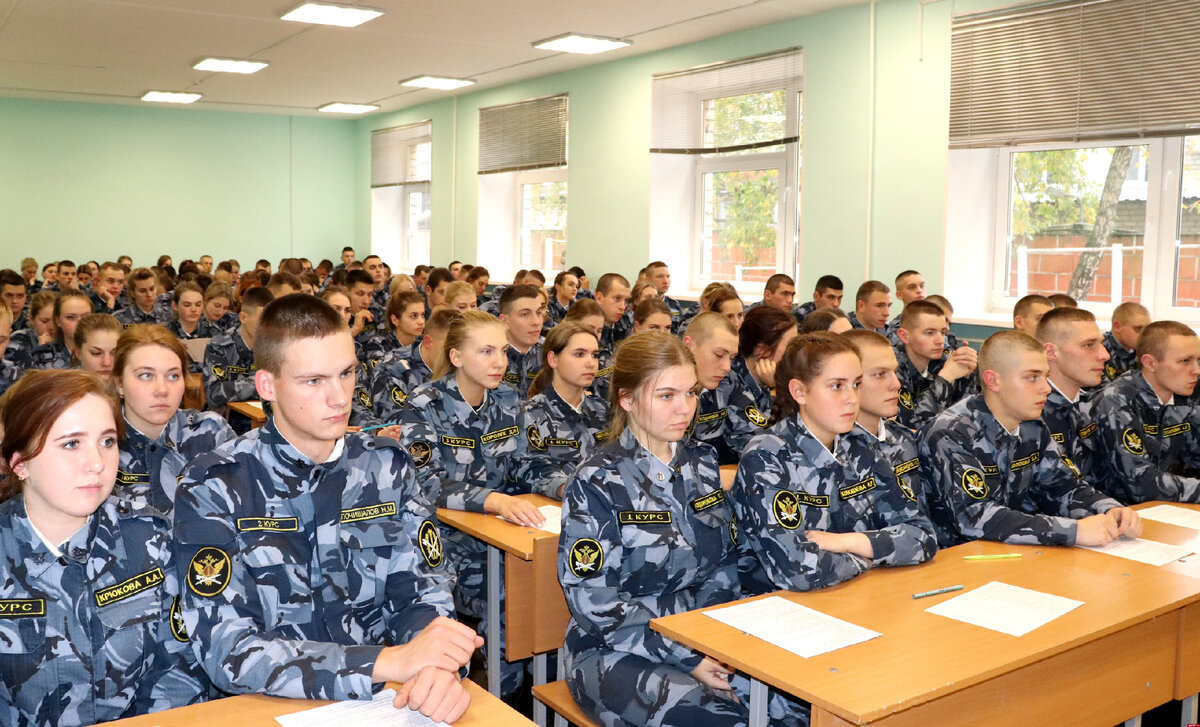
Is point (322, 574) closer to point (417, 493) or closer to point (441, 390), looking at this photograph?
point (417, 493)

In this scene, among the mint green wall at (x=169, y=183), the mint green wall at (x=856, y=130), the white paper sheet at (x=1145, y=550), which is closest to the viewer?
the white paper sheet at (x=1145, y=550)

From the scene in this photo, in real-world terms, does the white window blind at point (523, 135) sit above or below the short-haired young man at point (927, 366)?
above

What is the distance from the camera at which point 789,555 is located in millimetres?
2596

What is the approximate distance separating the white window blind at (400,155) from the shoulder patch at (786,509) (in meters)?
11.6

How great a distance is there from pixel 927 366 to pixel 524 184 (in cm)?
767

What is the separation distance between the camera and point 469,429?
3.91m

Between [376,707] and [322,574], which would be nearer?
[376,707]

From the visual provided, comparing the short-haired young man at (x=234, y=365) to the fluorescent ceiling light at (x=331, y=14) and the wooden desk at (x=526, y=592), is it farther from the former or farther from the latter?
the wooden desk at (x=526, y=592)

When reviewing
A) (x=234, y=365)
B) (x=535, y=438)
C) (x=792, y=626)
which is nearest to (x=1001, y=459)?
(x=792, y=626)

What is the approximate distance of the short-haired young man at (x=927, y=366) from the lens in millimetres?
4965

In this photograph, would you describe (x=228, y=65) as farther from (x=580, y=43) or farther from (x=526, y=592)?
(x=526, y=592)

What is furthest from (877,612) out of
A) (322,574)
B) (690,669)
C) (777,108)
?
(777,108)

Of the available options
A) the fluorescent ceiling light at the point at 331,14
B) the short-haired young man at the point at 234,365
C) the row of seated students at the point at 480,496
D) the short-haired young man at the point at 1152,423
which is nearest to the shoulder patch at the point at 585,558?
the row of seated students at the point at 480,496

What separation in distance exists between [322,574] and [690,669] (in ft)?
3.20
